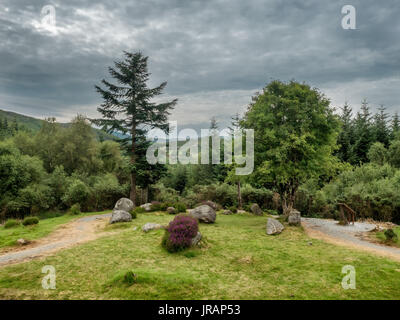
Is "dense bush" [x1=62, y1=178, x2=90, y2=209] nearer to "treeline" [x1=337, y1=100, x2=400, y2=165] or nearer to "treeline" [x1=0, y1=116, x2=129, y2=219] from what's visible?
"treeline" [x1=0, y1=116, x2=129, y2=219]

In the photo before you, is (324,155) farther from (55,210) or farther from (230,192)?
(55,210)

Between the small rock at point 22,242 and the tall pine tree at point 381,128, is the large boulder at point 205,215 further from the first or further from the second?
the tall pine tree at point 381,128

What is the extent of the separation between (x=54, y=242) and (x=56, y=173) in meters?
14.5

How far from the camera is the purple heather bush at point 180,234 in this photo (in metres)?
8.30

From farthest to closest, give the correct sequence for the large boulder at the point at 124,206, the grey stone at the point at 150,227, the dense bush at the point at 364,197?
the large boulder at the point at 124,206, the dense bush at the point at 364,197, the grey stone at the point at 150,227

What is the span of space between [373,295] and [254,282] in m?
2.75

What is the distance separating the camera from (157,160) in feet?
70.0

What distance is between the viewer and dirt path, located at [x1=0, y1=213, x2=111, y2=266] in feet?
24.9

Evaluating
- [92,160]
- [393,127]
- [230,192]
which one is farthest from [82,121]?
[393,127]

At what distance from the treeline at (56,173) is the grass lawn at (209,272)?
13.1 meters

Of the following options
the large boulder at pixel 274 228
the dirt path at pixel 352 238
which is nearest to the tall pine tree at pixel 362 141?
the dirt path at pixel 352 238

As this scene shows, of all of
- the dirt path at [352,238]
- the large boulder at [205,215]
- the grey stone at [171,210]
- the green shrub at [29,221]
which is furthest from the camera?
the grey stone at [171,210]

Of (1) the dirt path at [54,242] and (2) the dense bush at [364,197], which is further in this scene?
(2) the dense bush at [364,197]

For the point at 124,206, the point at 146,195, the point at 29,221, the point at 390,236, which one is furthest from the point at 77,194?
the point at 390,236
